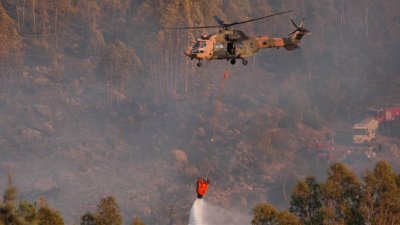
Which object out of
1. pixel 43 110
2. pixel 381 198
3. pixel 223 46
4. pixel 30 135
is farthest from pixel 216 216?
pixel 223 46

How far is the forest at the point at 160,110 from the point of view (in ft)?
479

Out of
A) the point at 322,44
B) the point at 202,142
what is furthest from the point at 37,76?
the point at 322,44

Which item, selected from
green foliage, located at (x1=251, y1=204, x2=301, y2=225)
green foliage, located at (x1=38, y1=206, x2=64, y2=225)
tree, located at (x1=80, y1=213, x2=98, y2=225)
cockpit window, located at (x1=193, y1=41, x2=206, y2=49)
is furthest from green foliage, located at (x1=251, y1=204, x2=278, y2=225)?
green foliage, located at (x1=38, y1=206, x2=64, y2=225)

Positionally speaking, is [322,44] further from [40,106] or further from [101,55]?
[40,106]

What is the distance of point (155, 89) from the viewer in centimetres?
17388

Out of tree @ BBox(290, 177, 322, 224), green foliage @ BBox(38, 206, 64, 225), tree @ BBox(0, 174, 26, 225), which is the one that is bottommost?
tree @ BBox(290, 177, 322, 224)

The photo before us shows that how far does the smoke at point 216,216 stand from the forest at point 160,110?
1.17 metres

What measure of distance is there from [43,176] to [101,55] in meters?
30.6

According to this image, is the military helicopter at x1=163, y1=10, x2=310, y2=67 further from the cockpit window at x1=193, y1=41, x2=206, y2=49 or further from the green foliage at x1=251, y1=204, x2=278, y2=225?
the green foliage at x1=251, y1=204, x2=278, y2=225

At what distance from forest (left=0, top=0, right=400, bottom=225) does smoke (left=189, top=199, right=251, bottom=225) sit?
1.17 metres

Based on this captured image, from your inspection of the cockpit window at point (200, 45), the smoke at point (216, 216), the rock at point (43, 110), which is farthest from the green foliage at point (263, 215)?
the rock at point (43, 110)

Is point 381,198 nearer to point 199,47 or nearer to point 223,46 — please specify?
point 223,46

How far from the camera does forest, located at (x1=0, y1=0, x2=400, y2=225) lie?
479ft

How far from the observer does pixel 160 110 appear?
169375 mm
